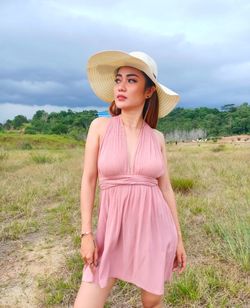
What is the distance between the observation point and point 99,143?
7.04 feet

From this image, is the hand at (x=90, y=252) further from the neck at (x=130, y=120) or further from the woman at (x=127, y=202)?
the neck at (x=130, y=120)

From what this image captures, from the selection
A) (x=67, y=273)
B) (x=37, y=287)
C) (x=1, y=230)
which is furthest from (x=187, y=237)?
(x=1, y=230)

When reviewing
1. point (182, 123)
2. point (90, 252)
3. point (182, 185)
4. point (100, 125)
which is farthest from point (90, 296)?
point (182, 123)

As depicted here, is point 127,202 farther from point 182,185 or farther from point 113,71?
point 182,185

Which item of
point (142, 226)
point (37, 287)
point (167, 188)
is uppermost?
point (167, 188)

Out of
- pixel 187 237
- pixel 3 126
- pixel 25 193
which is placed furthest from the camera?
pixel 3 126

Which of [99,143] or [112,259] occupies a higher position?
[99,143]

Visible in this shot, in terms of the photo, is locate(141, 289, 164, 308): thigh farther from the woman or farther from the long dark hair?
the long dark hair

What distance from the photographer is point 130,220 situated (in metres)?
2.08

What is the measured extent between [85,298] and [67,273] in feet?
5.72

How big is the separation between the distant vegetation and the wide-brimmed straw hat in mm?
66768

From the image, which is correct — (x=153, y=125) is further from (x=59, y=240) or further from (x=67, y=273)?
(x=59, y=240)

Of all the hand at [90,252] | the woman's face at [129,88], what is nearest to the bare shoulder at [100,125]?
the woman's face at [129,88]

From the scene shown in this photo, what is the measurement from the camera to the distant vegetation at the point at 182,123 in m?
78.2
